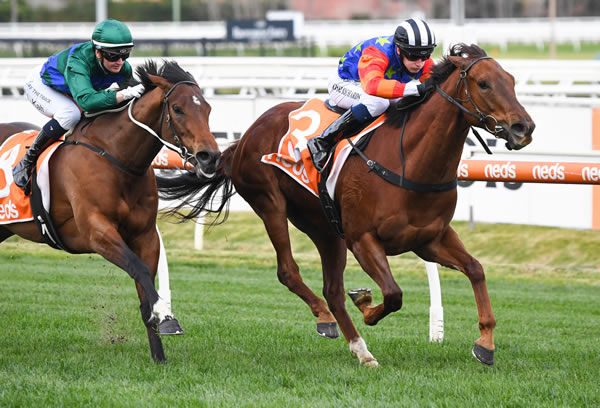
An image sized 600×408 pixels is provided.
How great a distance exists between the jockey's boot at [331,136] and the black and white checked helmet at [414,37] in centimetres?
54

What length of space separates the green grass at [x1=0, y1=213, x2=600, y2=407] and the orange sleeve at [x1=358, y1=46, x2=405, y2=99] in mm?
1551

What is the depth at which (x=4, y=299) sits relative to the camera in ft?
27.4

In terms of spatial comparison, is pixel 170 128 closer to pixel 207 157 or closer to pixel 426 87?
pixel 207 157

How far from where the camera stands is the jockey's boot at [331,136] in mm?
6188

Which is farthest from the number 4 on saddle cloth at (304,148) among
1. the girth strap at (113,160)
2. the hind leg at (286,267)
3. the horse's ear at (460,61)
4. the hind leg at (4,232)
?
the hind leg at (4,232)

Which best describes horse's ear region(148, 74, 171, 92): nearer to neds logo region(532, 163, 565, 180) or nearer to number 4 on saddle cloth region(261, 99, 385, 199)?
number 4 on saddle cloth region(261, 99, 385, 199)

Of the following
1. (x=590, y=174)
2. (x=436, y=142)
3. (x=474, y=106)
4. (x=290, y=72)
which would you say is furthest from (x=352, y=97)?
(x=290, y=72)

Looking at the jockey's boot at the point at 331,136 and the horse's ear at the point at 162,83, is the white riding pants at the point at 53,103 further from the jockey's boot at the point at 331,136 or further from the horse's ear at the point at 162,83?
the jockey's boot at the point at 331,136

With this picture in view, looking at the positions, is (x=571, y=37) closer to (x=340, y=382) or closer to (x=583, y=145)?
(x=583, y=145)

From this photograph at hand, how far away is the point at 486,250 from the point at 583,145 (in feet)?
5.25

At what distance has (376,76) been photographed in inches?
232

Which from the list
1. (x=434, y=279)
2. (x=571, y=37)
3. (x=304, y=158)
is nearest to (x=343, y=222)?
(x=304, y=158)

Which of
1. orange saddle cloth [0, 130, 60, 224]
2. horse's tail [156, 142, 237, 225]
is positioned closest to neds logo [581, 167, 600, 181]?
horse's tail [156, 142, 237, 225]

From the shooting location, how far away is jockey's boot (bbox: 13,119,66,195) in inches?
244
